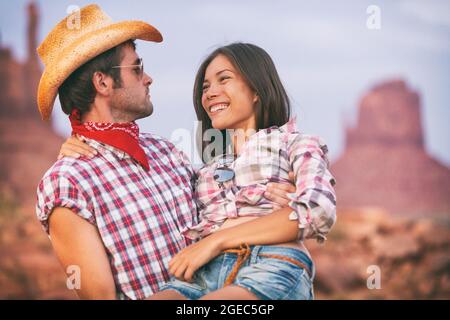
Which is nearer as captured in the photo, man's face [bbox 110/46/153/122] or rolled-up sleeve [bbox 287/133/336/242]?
rolled-up sleeve [bbox 287/133/336/242]

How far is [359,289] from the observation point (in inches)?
874

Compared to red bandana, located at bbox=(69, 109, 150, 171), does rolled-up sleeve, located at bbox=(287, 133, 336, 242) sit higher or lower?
lower

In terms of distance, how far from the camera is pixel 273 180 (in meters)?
2.98

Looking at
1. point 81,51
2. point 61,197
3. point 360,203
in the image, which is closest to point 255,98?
point 81,51

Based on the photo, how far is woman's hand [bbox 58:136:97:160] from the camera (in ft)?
10.1

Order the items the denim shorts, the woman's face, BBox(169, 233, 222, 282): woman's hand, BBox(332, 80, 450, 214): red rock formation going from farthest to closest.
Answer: BBox(332, 80, 450, 214): red rock formation < the woman's face < BBox(169, 233, 222, 282): woman's hand < the denim shorts

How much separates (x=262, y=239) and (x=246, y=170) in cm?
40

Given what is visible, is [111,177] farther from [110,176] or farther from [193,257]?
[193,257]

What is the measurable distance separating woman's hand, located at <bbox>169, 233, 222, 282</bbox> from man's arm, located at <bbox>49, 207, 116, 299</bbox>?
0.28 metres

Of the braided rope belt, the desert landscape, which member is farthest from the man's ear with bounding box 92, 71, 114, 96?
the desert landscape

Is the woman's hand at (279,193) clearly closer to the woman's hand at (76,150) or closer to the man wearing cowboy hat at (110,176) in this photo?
the man wearing cowboy hat at (110,176)

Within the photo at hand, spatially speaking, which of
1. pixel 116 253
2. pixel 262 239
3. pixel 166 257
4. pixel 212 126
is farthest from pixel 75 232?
pixel 212 126

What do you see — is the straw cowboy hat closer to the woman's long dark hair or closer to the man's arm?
the woman's long dark hair

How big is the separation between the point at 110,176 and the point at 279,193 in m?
0.75
